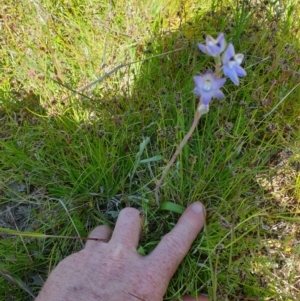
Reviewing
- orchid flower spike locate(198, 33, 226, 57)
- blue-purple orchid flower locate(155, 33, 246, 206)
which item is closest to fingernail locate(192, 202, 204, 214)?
blue-purple orchid flower locate(155, 33, 246, 206)

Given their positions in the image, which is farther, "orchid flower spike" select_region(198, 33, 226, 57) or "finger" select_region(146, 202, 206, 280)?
"finger" select_region(146, 202, 206, 280)

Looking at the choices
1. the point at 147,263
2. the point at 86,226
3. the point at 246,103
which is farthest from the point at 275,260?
the point at 86,226

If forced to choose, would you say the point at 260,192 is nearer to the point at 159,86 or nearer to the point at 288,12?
the point at 159,86

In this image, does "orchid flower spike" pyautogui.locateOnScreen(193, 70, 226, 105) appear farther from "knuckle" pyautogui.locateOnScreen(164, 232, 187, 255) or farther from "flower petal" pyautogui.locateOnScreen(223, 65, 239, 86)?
"knuckle" pyautogui.locateOnScreen(164, 232, 187, 255)

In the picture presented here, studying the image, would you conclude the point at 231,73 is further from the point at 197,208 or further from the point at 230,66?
the point at 197,208

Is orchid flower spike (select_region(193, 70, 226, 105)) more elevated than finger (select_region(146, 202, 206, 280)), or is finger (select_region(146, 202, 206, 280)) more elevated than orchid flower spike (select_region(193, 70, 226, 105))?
orchid flower spike (select_region(193, 70, 226, 105))

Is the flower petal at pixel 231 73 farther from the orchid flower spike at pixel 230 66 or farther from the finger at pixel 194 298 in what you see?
the finger at pixel 194 298

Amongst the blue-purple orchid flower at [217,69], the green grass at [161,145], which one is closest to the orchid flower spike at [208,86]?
the blue-purple orchid flower at [217,69]

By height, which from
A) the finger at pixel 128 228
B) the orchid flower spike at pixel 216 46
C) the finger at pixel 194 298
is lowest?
the finger at pixel 194 298
